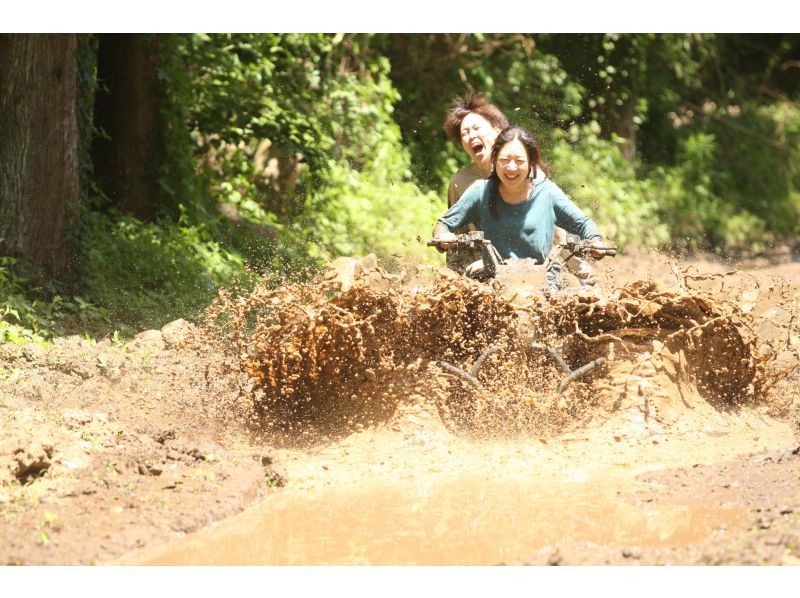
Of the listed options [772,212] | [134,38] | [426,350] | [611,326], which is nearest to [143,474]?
[426,350]

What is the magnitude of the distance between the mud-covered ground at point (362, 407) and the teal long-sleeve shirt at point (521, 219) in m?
0.55

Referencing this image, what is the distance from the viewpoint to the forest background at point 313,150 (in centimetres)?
919

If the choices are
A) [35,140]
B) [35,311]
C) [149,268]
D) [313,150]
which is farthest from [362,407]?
[313,150]

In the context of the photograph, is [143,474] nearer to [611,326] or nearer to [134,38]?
[611,326]

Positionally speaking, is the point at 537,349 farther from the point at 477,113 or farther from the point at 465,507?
the point at 477,113

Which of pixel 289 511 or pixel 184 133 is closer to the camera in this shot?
pixel 289 511

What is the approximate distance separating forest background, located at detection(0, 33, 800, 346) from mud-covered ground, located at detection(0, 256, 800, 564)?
1529 millimetres

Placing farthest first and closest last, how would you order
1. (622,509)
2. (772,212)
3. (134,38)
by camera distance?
(772,212) → (134,38) → (622,509)

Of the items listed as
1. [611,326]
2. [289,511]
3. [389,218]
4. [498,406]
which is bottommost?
[289,511]

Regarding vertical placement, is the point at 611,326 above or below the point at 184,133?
below

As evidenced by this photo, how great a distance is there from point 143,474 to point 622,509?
225 centimetres

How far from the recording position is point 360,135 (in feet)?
45.9

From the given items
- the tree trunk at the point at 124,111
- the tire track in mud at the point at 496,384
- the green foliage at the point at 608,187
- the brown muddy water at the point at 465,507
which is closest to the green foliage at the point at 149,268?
the tree trunk at the point at 124,111

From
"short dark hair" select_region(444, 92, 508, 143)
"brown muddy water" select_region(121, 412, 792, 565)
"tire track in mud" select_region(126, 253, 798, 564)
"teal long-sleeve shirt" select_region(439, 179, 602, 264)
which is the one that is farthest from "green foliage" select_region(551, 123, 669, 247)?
"brown muddy water" select_region(121, 412, 792, 565)
